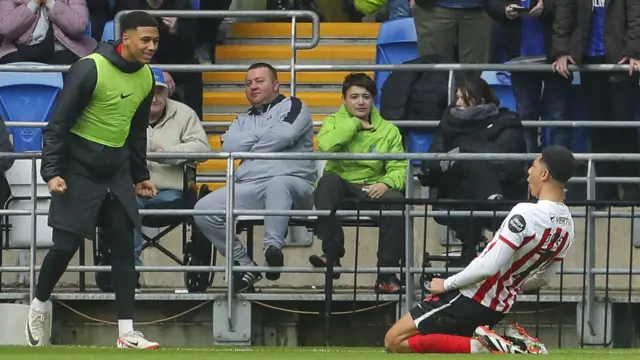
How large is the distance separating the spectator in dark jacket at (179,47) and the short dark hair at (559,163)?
5736 millimetres

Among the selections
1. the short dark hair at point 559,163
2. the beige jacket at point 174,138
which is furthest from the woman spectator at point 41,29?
the short dark hair at point 559,163

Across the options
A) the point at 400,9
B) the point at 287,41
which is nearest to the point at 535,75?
the point at 400,9

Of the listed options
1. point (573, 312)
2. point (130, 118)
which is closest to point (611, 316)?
point (573, 312)

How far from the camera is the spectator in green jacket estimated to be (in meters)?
13.2

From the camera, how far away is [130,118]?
11758mm

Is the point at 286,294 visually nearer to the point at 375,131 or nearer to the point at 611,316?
the point at 375,131

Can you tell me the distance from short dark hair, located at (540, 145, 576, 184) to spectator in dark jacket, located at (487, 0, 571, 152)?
382 cm

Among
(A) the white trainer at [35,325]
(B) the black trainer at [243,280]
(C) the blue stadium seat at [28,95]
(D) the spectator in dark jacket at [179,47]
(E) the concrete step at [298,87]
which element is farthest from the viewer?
(E) the concrete step at [298,87]

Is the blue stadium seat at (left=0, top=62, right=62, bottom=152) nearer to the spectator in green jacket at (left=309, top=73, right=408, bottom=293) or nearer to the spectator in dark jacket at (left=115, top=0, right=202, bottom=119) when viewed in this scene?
the spectator in dark jacket at (left=115, top=0, right=202, bottom=119)

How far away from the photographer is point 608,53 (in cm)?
1470

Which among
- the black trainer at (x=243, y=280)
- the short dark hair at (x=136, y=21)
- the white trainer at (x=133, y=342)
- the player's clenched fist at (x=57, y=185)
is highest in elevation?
the short dark hair at (x=136, y=21)

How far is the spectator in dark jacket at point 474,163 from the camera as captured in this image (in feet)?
43.7

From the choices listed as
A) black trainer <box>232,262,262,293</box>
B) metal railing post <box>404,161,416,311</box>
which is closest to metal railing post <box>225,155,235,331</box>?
black trainer <box>232,262,262,293</box>

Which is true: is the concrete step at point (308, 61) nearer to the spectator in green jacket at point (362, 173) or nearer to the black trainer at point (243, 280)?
the spectator in green jacket at point (362, 173)
